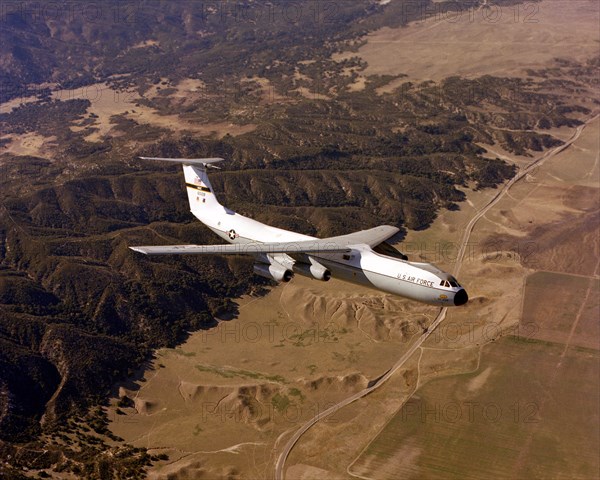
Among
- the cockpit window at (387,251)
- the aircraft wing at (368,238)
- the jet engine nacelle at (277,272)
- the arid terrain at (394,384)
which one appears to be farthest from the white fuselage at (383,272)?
the arid terrain at (394,384)

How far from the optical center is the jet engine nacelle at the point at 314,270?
180 feet

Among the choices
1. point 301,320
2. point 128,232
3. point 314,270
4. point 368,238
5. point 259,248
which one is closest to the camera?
point 314,270

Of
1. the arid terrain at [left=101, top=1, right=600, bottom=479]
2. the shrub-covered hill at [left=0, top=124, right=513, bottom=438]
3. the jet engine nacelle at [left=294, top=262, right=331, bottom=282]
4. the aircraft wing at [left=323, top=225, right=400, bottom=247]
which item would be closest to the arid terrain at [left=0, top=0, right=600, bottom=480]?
the arid terrain at [left=101, top=1, right=600, bottom=479]

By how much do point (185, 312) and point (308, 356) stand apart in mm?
19464

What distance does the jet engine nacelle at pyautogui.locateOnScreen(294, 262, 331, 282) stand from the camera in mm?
54906

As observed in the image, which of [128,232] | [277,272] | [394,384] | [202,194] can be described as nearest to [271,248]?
[277,272]

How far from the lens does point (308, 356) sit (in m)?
78.3

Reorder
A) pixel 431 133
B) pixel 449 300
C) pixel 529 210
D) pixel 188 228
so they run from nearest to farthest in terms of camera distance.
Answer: pixel 449 300 < pixel 188 228 < pixel 529 210 < pixel 431 133

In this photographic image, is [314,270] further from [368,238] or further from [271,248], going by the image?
[368,238]

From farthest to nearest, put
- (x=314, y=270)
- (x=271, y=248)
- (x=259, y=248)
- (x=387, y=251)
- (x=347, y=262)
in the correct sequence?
1. (x=387, y=251)
2. (x=259, y=248)
3. (x=271, y=248)
4. (x=347, y=262)
5. (x=314, y=270)

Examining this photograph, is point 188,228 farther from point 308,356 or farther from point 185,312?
point 308,356

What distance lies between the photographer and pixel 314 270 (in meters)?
55.2

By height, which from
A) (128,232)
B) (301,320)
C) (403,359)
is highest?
(128,232)

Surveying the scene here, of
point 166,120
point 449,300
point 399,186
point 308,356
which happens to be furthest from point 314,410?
point 166,120
